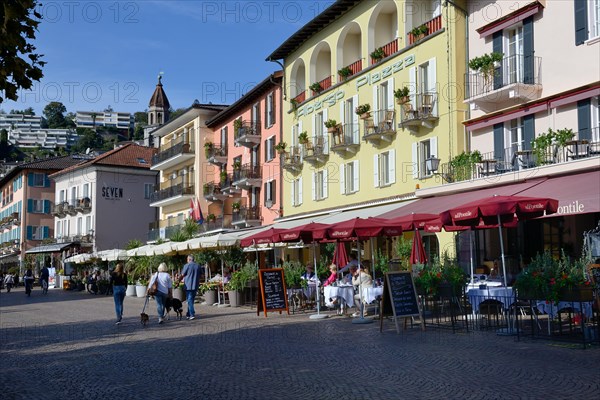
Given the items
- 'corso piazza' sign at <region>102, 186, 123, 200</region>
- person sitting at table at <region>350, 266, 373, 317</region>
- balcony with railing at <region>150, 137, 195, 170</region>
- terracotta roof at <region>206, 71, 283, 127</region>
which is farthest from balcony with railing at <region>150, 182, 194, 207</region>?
person sitting at table at <region>350, 266, 373, 317</region>

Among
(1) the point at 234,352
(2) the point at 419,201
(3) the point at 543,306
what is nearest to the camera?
(1) the point at 234,352

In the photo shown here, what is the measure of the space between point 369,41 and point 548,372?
81.8 ft

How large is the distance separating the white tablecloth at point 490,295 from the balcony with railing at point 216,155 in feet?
123

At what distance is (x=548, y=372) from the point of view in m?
10.8

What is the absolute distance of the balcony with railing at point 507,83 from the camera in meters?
24.3

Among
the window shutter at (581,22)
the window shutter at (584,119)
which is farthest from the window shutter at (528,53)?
the window shutter at (584,119)

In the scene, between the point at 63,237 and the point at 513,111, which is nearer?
the point at 513,111

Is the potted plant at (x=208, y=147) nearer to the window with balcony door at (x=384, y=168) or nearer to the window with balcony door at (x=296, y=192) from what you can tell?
the window with balcony door at (x=296, y=192)

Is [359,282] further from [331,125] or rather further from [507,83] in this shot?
[331,125]

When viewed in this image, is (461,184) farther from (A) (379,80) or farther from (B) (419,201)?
(A) (379,80)

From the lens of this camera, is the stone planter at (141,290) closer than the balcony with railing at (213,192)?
Yes

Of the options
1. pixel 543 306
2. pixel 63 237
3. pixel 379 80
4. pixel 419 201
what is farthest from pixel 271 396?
pixel 63 237

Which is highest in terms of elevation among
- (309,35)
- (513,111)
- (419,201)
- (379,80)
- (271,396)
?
(309,35)

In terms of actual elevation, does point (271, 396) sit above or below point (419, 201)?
below
